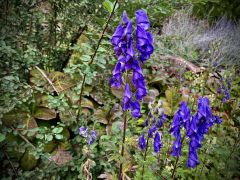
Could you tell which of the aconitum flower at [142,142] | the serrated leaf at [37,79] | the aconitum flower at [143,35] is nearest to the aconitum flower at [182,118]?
the aconitum flower at [142,142]

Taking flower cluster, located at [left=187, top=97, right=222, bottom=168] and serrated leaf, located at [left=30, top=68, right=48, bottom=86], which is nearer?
flower cluster, located at [left=187, top=97, right=222, bottom=168]

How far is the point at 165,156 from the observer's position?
2.68 meters

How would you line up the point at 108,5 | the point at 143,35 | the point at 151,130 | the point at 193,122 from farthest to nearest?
the point at 151,130, the point at 193,122, the point at 108,5, the point at 143,35

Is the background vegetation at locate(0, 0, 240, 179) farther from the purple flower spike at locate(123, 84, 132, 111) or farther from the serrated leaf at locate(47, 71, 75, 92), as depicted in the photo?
the purple flower spike at locate(123, 84, 132, 111)

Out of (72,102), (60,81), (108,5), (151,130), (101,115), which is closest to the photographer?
(108,5)

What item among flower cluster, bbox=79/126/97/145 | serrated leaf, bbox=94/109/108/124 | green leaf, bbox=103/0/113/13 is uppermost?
green leaf, bbox=103/0/113/13

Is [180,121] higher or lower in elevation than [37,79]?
lower

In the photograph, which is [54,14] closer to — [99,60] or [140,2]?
[140,2]

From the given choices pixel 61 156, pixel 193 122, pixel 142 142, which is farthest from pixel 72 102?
pixel 193 122

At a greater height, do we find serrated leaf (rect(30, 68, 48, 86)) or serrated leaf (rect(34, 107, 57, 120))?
serrated leaf (rect(30, 68, 48, 86))

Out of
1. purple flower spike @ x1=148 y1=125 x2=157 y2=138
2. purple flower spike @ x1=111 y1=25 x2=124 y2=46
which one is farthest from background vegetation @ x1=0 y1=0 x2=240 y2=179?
purple flower spike @ x1=111 y1=25 x2=124 y2=46

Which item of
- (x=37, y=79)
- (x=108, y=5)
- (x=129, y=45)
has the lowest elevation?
(x=37, y=79)

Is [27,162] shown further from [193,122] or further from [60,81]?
[193,122]

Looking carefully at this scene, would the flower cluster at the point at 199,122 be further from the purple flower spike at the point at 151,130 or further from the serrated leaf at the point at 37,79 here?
the serrated leaf at the point at 37,79
